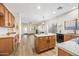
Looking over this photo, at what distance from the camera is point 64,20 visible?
5.61ft

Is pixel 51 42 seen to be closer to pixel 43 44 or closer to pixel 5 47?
pixel 43 44

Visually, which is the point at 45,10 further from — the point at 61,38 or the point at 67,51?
the point at 67,51

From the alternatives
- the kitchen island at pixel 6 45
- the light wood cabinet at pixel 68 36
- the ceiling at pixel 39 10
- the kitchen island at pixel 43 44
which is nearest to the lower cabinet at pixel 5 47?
the kitchen island at pixel 6 45

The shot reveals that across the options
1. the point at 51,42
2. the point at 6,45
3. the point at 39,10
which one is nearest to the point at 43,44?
the point at 51,42

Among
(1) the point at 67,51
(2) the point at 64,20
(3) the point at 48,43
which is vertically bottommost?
(3) the point at 48,43

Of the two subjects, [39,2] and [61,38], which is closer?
[39,2]

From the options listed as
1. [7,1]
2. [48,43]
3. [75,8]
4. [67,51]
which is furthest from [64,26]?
[48,43]

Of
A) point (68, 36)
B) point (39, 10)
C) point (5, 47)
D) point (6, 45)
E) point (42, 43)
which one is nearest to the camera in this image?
point (68, 36)

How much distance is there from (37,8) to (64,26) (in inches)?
25.3

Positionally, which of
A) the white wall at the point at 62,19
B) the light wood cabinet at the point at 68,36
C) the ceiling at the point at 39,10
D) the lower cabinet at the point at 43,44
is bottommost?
the lower cabinet at the point at 43,44

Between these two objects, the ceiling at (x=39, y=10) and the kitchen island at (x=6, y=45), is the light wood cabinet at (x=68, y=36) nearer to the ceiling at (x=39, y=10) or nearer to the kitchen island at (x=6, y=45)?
the ceiling at (x=39, y=10)

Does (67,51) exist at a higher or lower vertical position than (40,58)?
higher

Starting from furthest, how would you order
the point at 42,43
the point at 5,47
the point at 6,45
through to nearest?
the point at 42,43 → the point at 6,45 → the point at 5,47

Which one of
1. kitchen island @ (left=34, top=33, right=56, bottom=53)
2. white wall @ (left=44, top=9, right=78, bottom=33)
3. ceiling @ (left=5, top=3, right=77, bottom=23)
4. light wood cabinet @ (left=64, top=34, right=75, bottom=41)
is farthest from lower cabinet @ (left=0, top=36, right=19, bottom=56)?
light wood cabinet @ (left=64, top=34, right=75, bottom=41)
